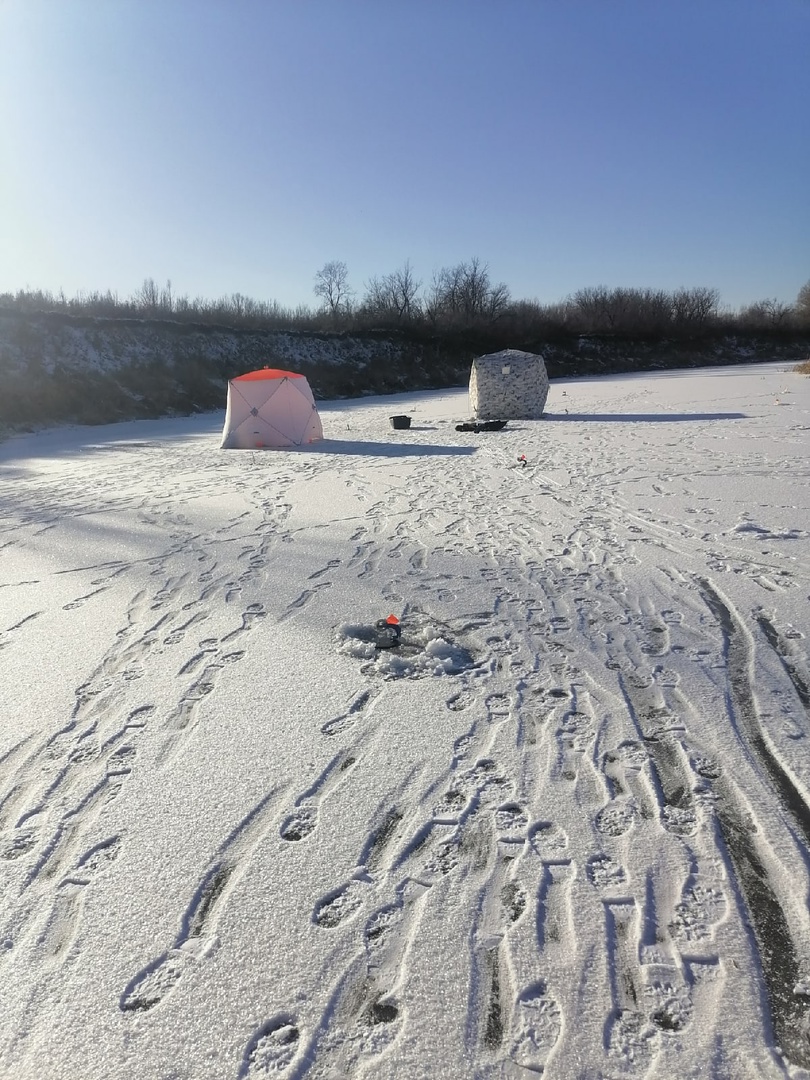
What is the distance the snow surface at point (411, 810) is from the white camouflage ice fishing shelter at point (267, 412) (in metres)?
8.64

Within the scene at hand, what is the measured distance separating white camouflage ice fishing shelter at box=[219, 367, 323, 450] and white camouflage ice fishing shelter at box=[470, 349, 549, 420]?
538 centimetres

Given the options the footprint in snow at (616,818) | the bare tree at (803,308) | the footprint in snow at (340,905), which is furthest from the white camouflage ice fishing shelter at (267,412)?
the bare tree at (803,308)

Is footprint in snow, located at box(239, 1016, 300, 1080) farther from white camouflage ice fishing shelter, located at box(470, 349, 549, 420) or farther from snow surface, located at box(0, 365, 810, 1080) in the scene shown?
white camouflage ice fishing shelter, located at box(470, 349, 549, 420)

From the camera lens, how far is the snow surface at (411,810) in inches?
75.4

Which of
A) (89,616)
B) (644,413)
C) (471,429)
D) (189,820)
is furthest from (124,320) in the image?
(189,820)

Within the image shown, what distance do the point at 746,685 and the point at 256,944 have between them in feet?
9.12

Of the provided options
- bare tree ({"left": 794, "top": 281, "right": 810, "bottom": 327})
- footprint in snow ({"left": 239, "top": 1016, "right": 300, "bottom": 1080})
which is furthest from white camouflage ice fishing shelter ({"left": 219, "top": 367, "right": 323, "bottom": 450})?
bare tree ({"left": 794, "top": 281, "right": 810, "bottom": 327})

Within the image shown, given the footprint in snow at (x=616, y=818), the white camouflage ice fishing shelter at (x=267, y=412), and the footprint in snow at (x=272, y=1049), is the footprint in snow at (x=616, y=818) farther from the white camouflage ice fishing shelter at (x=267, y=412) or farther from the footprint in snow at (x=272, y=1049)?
the white camouflage ice fishing shelter at (x=267, y=412)

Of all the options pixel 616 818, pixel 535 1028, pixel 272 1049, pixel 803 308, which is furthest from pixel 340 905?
pixel 803 308

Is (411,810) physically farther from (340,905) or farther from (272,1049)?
(272,1049)

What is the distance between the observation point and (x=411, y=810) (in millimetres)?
2791

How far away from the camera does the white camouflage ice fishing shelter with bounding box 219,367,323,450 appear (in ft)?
48.6

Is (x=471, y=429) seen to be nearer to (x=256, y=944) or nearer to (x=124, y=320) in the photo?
(x=256, y=944)

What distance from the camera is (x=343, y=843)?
262cm
